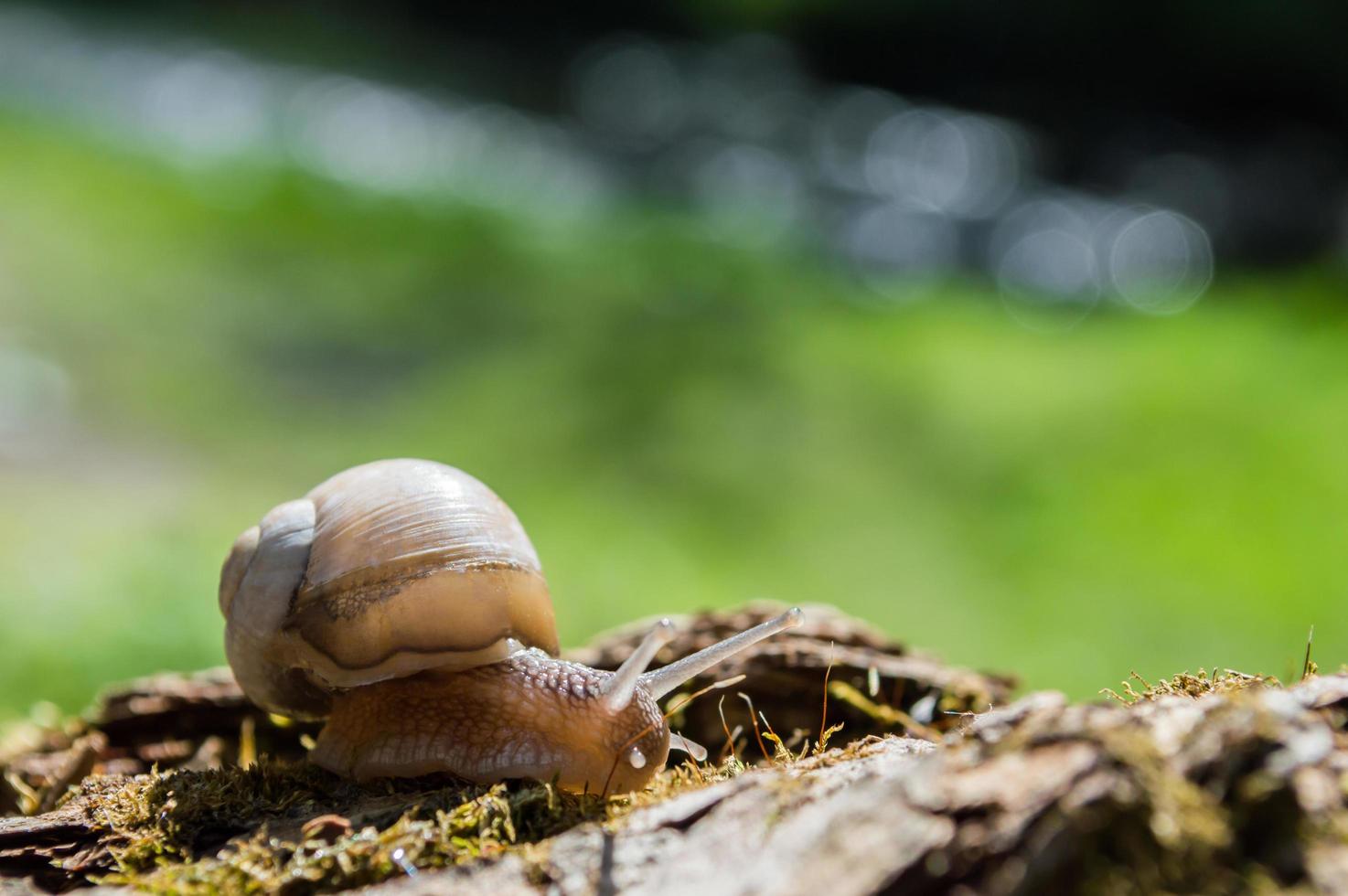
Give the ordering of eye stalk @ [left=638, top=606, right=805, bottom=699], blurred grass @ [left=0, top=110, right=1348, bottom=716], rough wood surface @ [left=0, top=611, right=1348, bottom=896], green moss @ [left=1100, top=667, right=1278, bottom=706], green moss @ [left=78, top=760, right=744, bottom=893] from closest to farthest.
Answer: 1. rough wood surface @ [left=0, top=611, right=1348, bottom=896]
2. green moss @ [left=78, top=760, right=744, bottom=893]
3. green moss @ [left=1100, top=667, right=1278, bottom=706]
4. eye stalk @ [left=638, top=606, right=805, bottom=699]
5. blurred grass @ [left=0, top=110, right=1348, bottom=716]

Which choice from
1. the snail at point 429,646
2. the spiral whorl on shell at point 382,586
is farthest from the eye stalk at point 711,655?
the spiral whorl on shell at point 382,586

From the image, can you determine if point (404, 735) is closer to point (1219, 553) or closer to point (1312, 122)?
point (1219, 553)

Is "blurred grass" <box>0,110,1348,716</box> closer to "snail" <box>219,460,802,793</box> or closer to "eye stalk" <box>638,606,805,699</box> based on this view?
"snail" <box>219,460,802,793</box>

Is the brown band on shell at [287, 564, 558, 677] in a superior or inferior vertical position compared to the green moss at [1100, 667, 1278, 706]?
superior

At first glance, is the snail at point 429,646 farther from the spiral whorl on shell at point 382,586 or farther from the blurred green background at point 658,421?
the blurred green background at point 658,421

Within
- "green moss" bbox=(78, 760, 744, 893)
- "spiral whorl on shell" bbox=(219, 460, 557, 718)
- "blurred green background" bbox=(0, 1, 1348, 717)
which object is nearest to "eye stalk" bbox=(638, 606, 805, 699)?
"green moss" bbox=(78, 760, 744, 893)

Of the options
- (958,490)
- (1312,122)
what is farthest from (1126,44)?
(958,490)
